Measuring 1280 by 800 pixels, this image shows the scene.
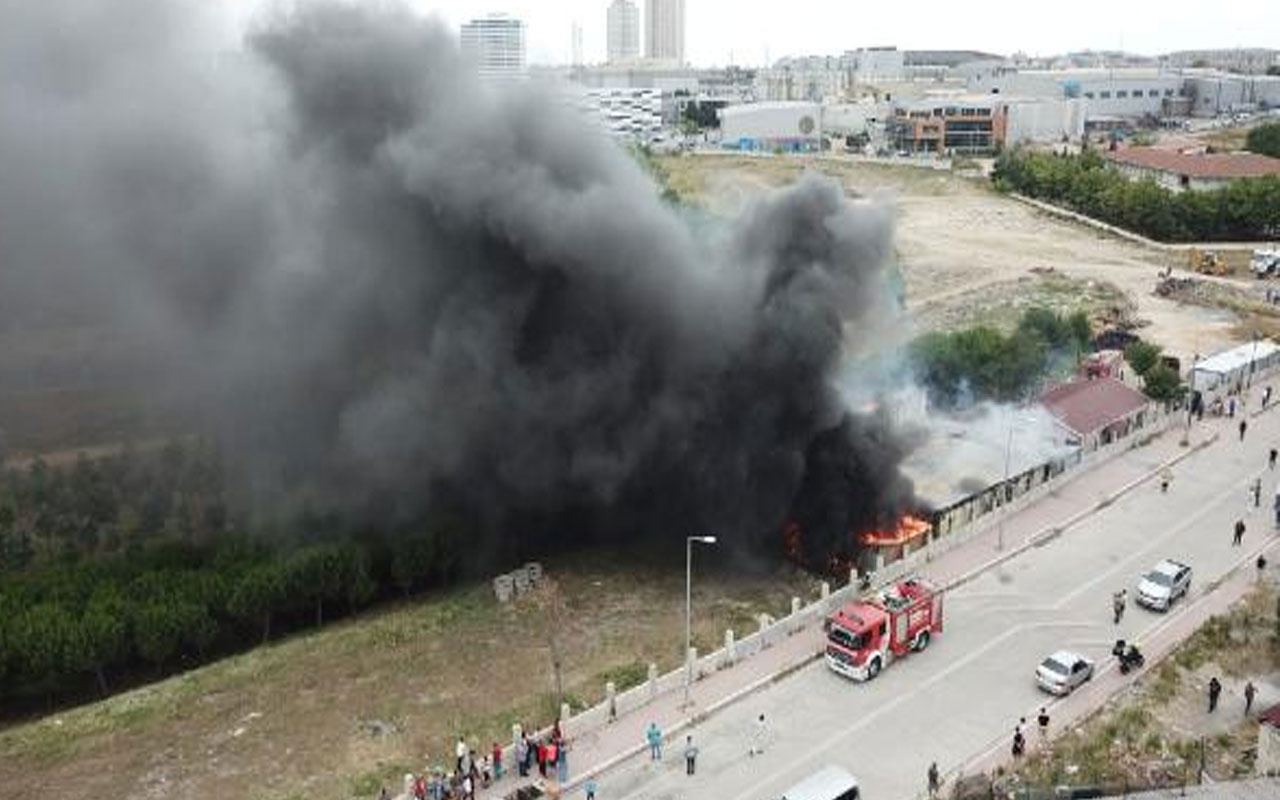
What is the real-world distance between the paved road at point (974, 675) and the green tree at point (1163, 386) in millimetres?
7559

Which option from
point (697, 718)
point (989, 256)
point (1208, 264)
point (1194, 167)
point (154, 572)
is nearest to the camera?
point (697, 718)

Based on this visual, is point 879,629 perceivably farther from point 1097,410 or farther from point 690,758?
point 1097,410

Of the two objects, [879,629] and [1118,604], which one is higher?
[879,629]

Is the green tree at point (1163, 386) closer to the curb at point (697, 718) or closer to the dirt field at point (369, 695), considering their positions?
the dirt field at point (369, 695)

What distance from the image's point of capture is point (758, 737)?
942 inches

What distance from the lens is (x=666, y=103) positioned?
197 metres

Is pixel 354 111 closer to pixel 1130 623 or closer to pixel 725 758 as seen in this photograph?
pixel 725 758

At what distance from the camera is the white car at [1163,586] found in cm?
2912

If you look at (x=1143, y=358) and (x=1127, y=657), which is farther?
(x=1143, y=358)

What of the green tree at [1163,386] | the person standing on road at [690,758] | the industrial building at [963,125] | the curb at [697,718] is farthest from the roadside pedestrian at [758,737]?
the industrial building at [963,125]

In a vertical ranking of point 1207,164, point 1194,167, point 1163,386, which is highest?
point 1207,164

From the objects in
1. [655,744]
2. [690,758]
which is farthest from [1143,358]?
[690,758]

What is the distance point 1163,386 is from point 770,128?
375ft

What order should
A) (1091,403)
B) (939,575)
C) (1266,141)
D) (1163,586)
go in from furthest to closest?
(1266,141)
(1091,403)
(939,575)
(1163,586)
